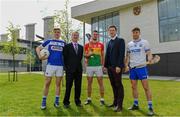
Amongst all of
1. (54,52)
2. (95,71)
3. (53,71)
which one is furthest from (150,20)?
(53,71)

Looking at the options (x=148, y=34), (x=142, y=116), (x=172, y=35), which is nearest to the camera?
(x=142, y=116)

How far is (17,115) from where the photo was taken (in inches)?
220

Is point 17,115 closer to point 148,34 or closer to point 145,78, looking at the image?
point 145,78

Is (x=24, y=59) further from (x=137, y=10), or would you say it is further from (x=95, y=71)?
(x=95, y=71)

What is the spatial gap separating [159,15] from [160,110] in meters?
24.9

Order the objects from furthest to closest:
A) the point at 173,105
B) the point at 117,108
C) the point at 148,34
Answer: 1. the point at 148,34
2. the point at 173,105
3. the point at 117,108

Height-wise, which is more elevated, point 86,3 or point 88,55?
point 86,3

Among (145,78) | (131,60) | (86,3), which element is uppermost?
(86,3)

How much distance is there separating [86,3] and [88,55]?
97.2ft

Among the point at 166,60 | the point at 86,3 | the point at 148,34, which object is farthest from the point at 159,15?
the point at 86,3

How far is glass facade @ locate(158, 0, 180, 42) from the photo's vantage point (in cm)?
2750

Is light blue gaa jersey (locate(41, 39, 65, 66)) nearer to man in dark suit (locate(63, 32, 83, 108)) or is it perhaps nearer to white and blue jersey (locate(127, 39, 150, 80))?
man in dark suit (locate(63, 32, 83, 108))

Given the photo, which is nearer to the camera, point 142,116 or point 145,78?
point 142,116

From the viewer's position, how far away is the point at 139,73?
6.11 metres
